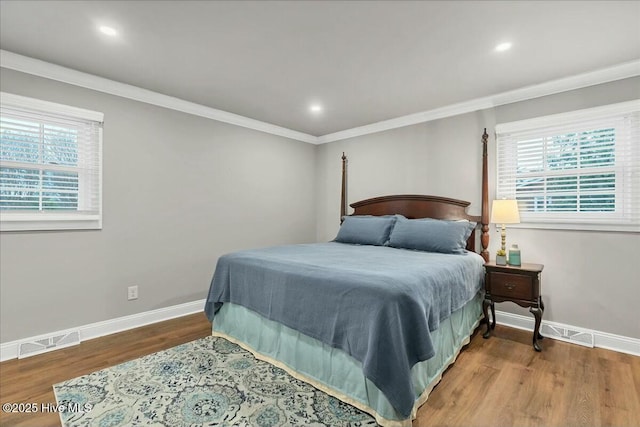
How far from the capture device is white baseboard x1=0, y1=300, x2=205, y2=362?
250cm

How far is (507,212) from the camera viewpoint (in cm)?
297

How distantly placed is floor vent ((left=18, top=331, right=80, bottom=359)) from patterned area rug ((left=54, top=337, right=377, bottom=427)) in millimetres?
798

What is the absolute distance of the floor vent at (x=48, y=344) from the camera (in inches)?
100

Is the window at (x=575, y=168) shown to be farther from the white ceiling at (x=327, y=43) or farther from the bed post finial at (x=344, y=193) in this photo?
the bed post finial at (x=344, y=193)

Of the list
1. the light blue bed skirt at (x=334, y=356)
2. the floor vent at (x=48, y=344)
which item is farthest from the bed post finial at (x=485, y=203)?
the floor vent at (x=48, y=344)

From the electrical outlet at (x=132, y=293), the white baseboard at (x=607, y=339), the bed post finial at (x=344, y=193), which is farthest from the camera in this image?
the bed post finial at (x=344, y=193)

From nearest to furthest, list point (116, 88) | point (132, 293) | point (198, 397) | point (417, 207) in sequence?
1. point (198, 397)
2. point (116, 88)
3. point (132, 293)
4. point (417, 207)

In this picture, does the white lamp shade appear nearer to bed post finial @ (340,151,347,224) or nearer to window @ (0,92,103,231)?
bed post finial @ (340,151,347,224)

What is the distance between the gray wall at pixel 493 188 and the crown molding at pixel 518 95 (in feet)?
0.19

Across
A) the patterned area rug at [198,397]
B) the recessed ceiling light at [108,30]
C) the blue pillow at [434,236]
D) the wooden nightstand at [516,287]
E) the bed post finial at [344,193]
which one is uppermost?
the recessed ceiling light at [108,30]

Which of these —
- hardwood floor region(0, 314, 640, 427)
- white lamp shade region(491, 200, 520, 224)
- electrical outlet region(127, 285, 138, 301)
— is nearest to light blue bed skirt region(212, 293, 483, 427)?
hardwood floor region(0, 314, 640, 427)

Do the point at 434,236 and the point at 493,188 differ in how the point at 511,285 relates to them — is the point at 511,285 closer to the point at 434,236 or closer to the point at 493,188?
the point at 434,236

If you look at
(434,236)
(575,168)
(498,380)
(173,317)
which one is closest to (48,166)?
(173,317)

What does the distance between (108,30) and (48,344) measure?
8.52 feet
